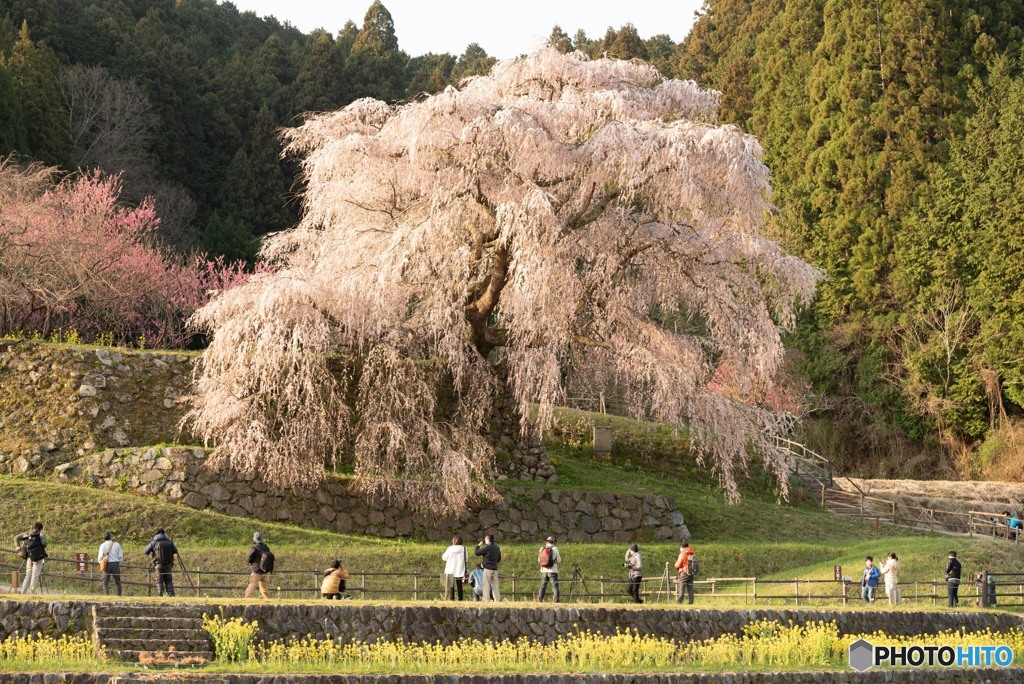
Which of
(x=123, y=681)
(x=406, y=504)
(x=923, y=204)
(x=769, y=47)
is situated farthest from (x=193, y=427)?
(x=769, y=47)

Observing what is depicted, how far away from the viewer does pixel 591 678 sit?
1627 cm

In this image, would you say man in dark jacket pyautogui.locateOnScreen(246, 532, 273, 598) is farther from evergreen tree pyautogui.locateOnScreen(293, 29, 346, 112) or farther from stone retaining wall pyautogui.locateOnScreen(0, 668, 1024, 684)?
evergreen tree pyautogui.locateOnScreen(293, 29, 346, 112)

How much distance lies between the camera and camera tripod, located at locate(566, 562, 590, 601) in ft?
72.2

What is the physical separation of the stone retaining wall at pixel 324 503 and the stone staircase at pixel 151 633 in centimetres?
917

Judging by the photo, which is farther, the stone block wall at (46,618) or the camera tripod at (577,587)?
the camera tripod at (577,587)

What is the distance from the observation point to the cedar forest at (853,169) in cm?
4412

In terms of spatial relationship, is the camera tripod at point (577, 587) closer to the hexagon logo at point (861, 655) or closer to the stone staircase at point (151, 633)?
the hexagon logo at point (861, 655)

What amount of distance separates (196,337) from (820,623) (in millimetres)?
30204

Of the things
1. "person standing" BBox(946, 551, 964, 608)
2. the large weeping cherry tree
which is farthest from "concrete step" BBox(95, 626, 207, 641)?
"person standing" BBox(946, 551, 964, 608)

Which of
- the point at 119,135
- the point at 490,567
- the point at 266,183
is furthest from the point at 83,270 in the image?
the point at 266,183

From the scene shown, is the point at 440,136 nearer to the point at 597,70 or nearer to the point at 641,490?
the point at 597,70

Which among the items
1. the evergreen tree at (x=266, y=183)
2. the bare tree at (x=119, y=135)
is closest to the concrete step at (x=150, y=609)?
the bare tree at (x=119, y=135)

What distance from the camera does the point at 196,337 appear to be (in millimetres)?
44188

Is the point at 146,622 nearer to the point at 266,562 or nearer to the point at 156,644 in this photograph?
the point at 156,644
